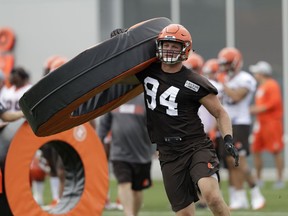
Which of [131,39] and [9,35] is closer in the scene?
[131,39]

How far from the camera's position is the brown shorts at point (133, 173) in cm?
1159

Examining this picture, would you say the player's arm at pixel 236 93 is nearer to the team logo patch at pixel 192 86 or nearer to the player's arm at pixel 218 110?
the player's arm at pixel 218 110

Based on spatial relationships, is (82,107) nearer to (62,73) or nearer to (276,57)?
(62,73)

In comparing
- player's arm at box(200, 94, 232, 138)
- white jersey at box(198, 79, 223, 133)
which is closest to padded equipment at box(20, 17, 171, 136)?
player's arm at box(200, 94, 232, 138)

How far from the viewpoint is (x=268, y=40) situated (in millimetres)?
19906

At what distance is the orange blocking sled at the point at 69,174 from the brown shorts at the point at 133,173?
3.40 feet

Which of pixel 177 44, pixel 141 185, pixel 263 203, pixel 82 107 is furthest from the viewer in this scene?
pixel 263 203

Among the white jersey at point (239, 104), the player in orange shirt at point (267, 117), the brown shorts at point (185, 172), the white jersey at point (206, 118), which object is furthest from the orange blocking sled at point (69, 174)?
the player in orange shirt at point (267, 117)

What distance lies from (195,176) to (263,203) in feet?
18.2

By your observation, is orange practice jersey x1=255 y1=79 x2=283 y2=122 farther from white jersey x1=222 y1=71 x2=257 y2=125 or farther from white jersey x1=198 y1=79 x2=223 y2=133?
white jersey x1=198 y1=79 x2=223 y2=133

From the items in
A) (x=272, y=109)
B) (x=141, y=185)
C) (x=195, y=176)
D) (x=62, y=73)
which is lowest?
(x=272, y=109)

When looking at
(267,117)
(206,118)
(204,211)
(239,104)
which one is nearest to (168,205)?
(204,211)

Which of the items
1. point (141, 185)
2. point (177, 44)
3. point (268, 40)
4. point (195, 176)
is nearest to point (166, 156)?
point (195, 176)

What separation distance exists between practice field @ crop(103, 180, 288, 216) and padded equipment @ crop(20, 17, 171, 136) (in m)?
4.43
